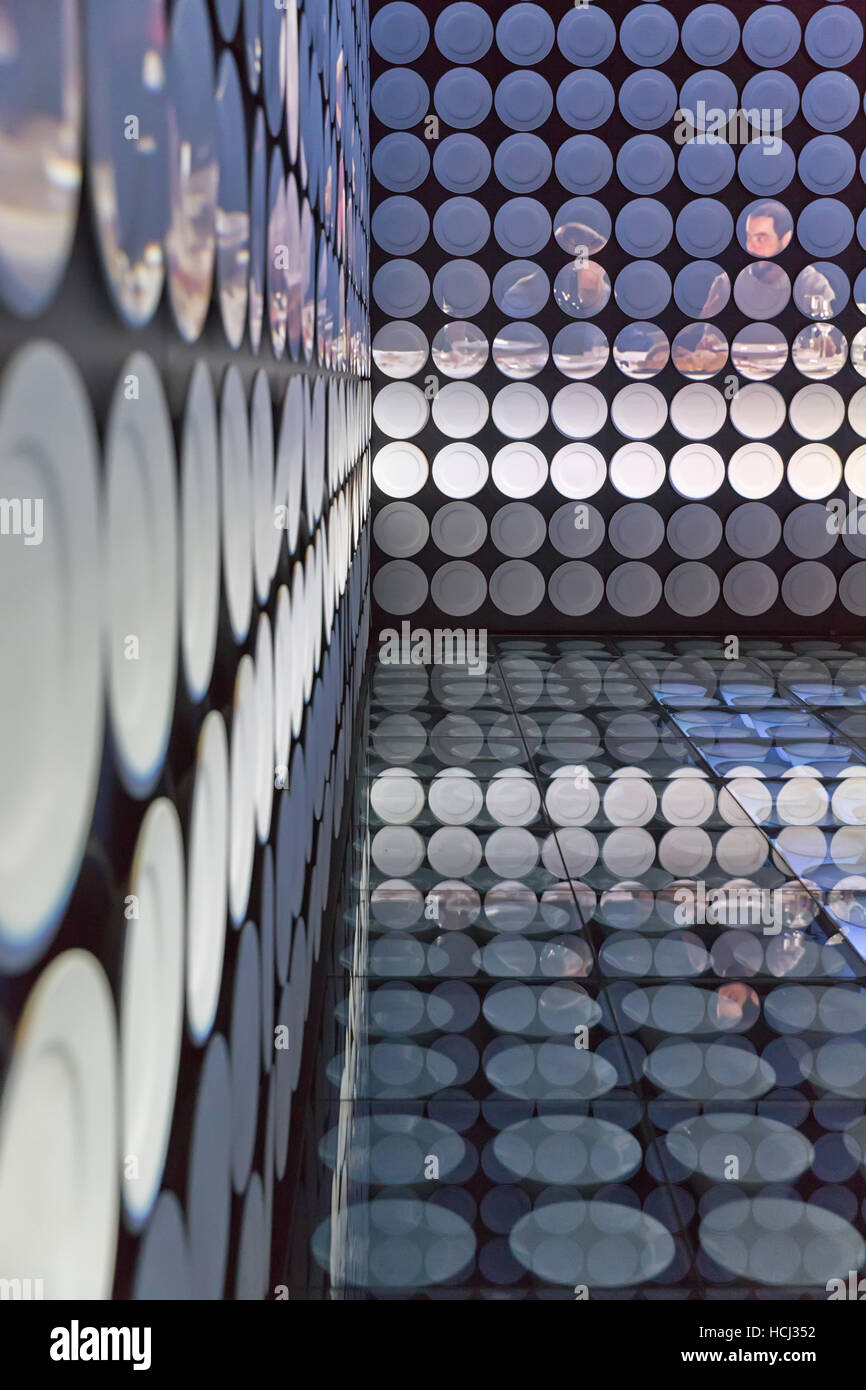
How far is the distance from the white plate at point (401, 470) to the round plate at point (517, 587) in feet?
1.92

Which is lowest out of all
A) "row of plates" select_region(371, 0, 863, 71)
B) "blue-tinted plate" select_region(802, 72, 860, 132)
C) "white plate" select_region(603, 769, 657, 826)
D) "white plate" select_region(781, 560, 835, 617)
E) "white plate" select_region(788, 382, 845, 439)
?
"white plate" select_region(603, 769, 657, 826)

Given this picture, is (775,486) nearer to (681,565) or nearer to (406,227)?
(681,565)

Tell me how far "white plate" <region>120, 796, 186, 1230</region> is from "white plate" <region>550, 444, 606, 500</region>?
563cm

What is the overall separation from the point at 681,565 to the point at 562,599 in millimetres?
607

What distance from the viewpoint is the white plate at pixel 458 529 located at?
21.6ft

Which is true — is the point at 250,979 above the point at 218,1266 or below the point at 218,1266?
above

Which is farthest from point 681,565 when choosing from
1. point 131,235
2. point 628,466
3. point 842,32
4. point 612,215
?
point 131,235

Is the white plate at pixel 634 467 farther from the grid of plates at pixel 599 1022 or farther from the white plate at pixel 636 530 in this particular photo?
the grid of plates at pixel 599 1022

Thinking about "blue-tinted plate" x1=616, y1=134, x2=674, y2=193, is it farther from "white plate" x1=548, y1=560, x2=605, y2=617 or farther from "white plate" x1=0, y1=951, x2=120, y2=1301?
"white plate" x1=0, y1=951, x2=120, y2=1301

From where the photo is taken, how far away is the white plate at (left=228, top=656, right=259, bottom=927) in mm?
1457

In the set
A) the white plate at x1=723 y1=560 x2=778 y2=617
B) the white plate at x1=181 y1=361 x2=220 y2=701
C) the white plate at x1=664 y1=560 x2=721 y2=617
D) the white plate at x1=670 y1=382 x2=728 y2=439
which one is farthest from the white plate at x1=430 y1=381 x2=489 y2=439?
the white plate at x1=181 y1=361 x2=220 y2=701

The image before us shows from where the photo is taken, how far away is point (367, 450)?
601 centimetres

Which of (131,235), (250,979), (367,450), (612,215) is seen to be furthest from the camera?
(612,215)

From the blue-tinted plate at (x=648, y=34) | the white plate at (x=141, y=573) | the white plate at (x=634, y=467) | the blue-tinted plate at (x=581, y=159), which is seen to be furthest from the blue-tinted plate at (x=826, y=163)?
the white plate at (x=141, y=573)
